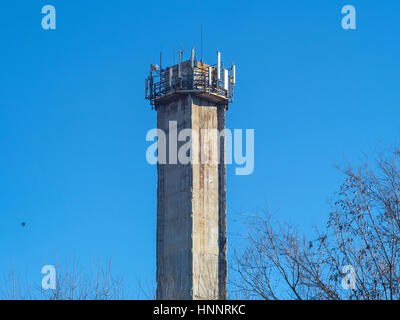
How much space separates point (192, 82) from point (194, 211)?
28.4 ft

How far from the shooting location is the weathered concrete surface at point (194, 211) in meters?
48.8

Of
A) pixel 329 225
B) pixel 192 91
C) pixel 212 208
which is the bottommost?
pixel 329 225

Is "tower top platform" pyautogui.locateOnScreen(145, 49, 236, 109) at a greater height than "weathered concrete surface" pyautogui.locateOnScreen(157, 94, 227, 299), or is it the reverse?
"tower top platform" pyautogui.locateOnScreen(145, 49, 236, 109)

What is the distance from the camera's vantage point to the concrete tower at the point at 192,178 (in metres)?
49.0

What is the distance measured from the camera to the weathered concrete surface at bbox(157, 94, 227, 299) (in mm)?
48844

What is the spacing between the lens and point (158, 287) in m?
49.3

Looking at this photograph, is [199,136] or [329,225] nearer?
[329,225]

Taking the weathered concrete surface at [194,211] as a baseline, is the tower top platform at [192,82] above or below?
above

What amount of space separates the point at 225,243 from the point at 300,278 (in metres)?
29.8

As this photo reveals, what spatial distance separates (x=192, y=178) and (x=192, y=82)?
21.5 ft

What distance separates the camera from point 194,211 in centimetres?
4916
